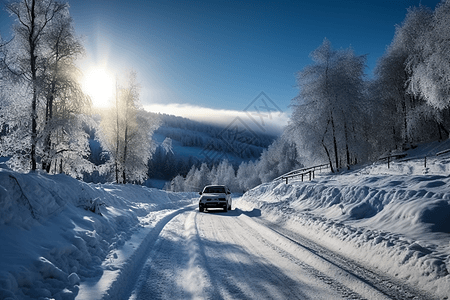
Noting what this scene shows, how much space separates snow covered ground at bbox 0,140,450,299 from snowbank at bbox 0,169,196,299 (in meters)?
0.02

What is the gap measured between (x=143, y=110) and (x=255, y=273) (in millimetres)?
22906

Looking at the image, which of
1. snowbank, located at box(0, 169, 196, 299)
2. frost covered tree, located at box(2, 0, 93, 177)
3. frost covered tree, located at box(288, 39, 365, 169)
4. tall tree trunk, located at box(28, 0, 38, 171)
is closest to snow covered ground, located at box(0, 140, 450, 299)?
snowbank, located at box(0, 169, 196, 299)

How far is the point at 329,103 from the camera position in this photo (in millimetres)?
23219

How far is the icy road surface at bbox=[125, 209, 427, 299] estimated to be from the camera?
12.3 feet

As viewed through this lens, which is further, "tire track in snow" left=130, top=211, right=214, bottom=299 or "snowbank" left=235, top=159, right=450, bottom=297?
"snowbank" left=235, top=159, right=450, bottom=297

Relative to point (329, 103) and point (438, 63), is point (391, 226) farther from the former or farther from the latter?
point (329, 103)

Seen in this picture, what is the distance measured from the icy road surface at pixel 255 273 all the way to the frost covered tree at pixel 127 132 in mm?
18256

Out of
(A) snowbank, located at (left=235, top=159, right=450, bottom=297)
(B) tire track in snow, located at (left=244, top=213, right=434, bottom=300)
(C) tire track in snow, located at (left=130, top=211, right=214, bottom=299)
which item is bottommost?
(B) tire track in snow, located at (left=244, top=213, right=434, bottom=300)

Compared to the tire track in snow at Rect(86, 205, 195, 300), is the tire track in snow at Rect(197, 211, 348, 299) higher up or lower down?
Result: lower down

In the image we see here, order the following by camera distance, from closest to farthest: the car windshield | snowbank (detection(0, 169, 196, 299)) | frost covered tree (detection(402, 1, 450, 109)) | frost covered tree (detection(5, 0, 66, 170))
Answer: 1. snowbank (detection(0, 169, 196, 299))
2. frost covered tree (detection(5, 0, 66, 170))
3. frost covered tree (detection(402, 1, 450, 109))
4. the car windshield

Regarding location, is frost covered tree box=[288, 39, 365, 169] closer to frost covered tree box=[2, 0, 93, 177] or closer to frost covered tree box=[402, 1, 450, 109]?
frost covered tree box=[402, 1, 450, 109]

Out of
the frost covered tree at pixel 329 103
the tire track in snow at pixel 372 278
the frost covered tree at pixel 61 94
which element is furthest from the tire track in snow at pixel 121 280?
the frost covered tree at pixel 329 103

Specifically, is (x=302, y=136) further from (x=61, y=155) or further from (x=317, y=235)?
(x=61, y=155)

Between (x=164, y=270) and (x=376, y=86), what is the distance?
1263 inches
